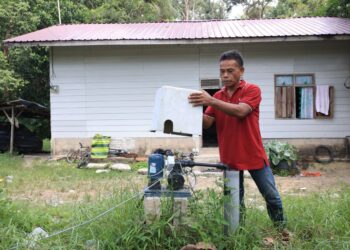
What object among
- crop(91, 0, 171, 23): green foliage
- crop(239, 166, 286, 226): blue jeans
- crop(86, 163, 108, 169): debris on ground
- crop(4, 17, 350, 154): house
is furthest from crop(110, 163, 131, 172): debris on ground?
crop(91, 0, 171, 23): green foliage

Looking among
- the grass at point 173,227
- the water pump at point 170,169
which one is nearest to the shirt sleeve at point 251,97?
the water pump at point 170,169

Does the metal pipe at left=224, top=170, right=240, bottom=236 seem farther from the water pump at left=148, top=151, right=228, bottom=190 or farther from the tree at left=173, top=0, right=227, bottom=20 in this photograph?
the tree at left=173, top=0, right=227, bottom=20

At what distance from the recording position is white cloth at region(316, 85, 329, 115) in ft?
36.2

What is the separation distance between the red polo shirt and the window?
826cm

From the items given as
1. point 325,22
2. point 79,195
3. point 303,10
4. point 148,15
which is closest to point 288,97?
point 325,22

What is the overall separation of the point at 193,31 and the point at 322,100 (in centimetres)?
435

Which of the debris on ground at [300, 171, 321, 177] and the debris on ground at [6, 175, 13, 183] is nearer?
the debris on ground at [6, 175, 13, 183]

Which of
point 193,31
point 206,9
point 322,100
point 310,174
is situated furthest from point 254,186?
point 206,9

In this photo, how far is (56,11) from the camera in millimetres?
17422

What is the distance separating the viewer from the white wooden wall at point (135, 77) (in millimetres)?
11266

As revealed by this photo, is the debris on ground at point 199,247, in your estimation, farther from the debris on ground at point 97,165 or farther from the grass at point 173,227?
the debris on ground at point 97,165

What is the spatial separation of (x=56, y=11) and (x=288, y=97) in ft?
37.6

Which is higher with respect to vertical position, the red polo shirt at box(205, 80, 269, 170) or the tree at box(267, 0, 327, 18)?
the tree at box(267, 0, 327, 18)

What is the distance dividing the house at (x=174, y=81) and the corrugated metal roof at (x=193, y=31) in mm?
58
